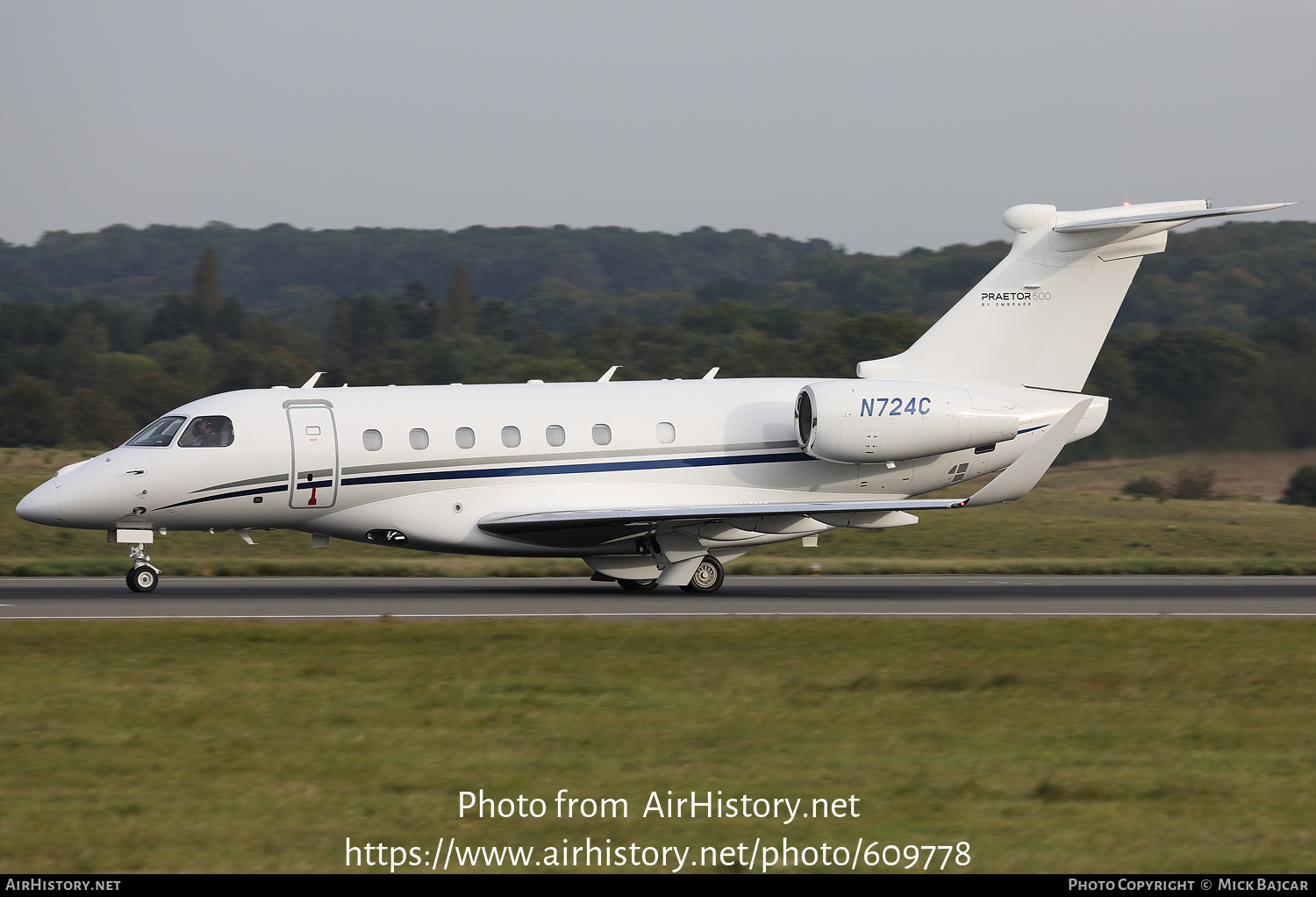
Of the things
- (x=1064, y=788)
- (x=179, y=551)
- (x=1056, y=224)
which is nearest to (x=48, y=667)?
(x=1064, y=788)

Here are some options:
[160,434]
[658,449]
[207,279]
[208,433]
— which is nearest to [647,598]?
[658,449]

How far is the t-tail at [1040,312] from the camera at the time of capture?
79.1 ft

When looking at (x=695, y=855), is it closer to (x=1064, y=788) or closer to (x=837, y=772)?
(x=837, y=772)

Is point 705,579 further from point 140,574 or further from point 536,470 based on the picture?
point 140,574

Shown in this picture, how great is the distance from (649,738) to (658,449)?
1205cm

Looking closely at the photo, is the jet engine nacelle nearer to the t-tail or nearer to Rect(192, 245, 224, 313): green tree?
the t-tail

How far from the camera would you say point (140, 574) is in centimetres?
2112

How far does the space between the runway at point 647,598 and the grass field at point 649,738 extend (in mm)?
2081

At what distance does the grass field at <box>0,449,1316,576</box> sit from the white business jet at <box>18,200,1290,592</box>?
15.6ft

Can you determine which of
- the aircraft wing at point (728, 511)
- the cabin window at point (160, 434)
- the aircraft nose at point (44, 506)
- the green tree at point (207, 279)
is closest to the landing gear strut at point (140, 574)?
the aircraft nose at point (44, 506)

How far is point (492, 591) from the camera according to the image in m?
22.5

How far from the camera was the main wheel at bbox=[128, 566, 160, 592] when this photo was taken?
827 inches

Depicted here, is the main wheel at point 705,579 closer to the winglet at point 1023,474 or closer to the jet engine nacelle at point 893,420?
the jet engine nacelle at point 893,420
